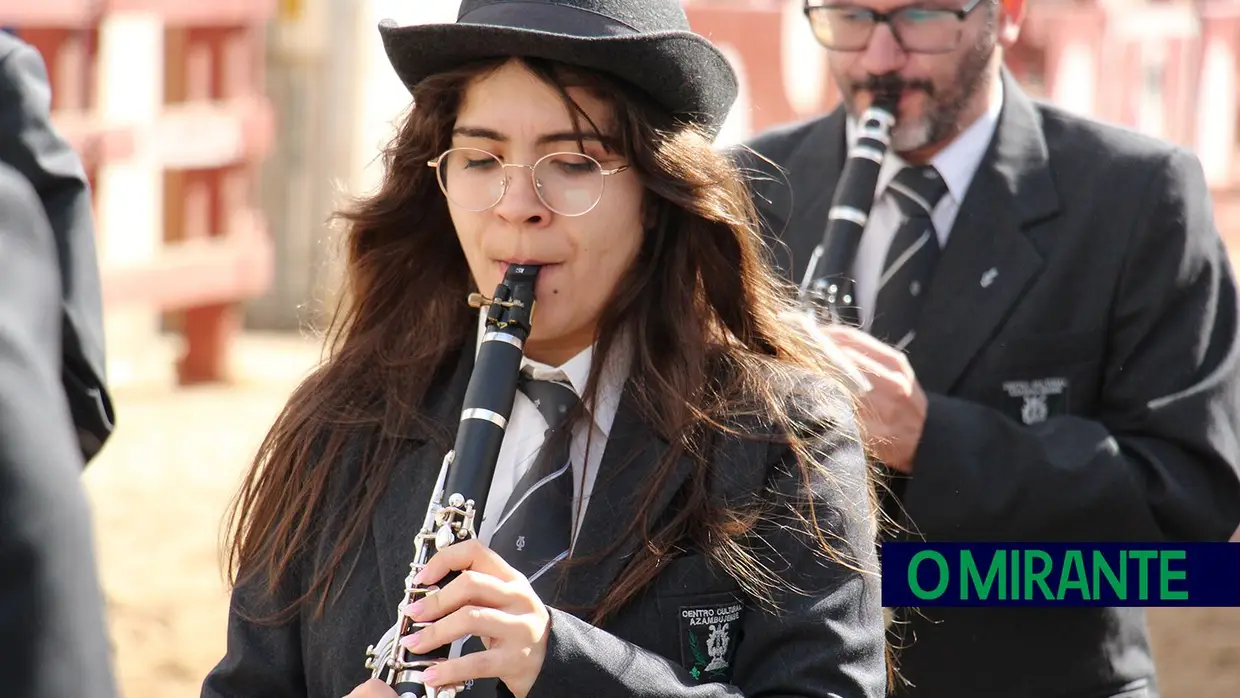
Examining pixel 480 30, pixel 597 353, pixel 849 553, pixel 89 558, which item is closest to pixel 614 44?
pixel 480 30

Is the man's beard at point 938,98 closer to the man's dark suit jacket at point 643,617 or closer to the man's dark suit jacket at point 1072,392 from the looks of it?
the man's dark suit jacket at point 1072,392

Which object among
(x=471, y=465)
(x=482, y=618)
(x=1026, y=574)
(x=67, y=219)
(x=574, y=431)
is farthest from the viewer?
(x=67, y=219)

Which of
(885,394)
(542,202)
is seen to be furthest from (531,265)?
(885,394)

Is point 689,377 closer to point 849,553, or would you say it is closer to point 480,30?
point 849,553

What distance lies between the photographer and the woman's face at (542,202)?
96.8 inches

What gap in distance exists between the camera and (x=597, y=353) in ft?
8.45

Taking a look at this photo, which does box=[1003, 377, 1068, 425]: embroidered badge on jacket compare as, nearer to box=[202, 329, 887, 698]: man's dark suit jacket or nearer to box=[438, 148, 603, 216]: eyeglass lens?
box=[202, 329, 887, 698]: man's dark suit jacket

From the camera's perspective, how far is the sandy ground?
567cm

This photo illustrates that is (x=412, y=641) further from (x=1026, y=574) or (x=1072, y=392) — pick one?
(x=1072, y=392)

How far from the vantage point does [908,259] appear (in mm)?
3152

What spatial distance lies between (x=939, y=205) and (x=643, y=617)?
1161mm

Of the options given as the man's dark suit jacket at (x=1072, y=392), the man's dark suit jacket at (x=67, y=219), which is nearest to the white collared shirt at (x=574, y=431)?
the man's dark suit jacket at (x=1072, y=392)

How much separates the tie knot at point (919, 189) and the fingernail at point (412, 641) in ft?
4.62

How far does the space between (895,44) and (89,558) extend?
2.13m
